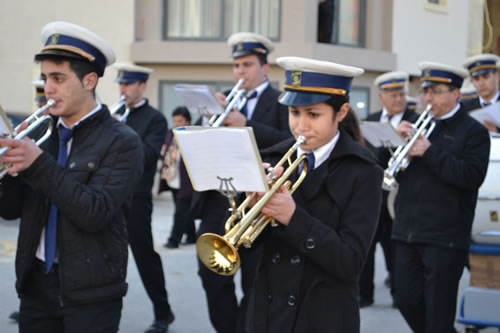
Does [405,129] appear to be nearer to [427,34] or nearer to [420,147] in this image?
[420,147]

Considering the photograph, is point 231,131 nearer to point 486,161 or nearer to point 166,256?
point 486,161

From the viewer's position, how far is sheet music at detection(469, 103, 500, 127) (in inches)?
226

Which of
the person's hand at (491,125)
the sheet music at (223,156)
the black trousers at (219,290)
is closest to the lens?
the sheet music at (223,156)

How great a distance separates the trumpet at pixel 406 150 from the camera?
5.34 metres

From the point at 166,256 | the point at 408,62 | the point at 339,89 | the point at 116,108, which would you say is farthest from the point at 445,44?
the point at 339,89

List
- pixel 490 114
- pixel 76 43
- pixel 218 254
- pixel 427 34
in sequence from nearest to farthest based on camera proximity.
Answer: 1. pixel 218 254
2. pixel 76 43
3. pixel 490 114
4. pixel 427 34

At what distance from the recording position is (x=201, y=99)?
17.8 ft

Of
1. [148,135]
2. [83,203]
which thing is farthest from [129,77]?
[83,203]

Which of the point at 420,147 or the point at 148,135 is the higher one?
the point at 420,147

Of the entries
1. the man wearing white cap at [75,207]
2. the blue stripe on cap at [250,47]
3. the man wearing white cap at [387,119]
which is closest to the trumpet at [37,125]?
the man wearing white cap at [75,207]

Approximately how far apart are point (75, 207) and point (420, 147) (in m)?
2.72

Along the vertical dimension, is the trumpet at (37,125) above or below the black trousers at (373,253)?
above

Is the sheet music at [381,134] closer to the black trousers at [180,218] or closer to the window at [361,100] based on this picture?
the black trousers at [180,218]

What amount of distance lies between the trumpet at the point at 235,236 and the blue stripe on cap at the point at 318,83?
0.37m
